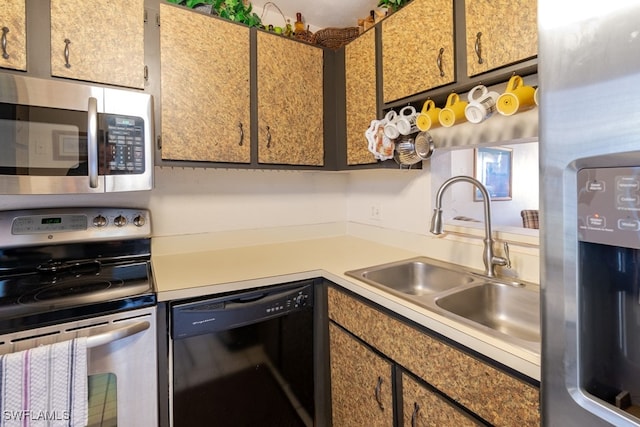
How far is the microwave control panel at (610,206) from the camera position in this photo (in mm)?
418

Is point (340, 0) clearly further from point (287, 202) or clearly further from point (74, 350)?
point (74, 350)

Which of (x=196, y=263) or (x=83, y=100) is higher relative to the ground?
(x=83, y=100)

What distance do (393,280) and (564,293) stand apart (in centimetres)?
110

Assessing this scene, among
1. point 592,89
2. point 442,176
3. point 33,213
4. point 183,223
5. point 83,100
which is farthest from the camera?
point 183,223

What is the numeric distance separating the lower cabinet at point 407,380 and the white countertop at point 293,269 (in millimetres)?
48

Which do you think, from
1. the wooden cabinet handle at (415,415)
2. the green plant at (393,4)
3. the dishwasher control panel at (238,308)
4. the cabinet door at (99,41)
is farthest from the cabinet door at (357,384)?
the green plant at (393,4)

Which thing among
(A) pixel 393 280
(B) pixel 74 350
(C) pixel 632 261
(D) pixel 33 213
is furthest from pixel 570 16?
(D) pixel 33 213

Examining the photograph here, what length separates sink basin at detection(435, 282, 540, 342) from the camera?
3.83ft

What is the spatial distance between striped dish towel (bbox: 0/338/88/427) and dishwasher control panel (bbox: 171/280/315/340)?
30cm

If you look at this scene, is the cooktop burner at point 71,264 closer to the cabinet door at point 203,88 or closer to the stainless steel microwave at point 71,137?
the stainless steel microwave at point 71,137

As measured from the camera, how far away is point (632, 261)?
0.48 m

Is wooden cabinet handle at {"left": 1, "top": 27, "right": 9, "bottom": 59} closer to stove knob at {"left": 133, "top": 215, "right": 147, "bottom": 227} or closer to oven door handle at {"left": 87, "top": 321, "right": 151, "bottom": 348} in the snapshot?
stove knob at {"left": 133, "top": 215, "right": 147, "bottom": 227}

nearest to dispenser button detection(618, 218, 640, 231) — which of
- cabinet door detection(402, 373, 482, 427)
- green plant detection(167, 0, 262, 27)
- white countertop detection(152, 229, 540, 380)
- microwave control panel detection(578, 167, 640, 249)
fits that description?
microwave control panel detection(578, 167, 640, 249)

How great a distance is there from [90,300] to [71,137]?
2.12 feet
